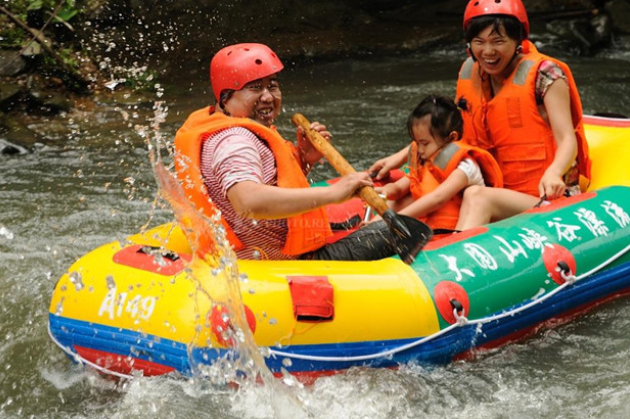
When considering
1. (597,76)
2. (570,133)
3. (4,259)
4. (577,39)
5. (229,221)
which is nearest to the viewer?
(229,221)

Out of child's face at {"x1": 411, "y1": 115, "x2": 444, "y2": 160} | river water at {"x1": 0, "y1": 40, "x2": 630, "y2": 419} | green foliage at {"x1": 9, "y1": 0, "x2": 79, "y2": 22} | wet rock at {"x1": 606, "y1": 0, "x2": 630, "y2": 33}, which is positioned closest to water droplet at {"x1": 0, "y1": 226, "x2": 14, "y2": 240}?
river water at {"x1": 0, "y1": 40, "x2": 630, "y2": 419}

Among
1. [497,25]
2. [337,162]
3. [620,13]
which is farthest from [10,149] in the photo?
[620,13]

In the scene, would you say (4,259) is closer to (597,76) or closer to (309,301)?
(309,301)

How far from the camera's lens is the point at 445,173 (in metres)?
4.45

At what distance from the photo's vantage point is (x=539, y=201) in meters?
4.58

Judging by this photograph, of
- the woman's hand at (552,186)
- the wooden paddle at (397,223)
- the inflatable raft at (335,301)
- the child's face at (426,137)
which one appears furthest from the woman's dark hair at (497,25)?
the wooden paddle at (397,223)

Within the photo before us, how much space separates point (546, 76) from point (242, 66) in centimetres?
166

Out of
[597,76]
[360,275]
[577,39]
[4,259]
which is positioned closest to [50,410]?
[360,275]

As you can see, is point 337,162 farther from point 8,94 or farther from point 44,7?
point 44,7

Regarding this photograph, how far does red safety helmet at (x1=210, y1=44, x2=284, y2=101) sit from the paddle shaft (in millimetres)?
419

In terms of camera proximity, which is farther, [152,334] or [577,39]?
[577,39]

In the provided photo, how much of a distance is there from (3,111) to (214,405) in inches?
215

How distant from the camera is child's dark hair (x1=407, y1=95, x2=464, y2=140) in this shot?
4.44 meters

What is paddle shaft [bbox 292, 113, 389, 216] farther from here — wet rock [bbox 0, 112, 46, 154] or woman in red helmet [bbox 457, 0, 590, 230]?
wet rock [bbox 0, 112, 46, 154]
